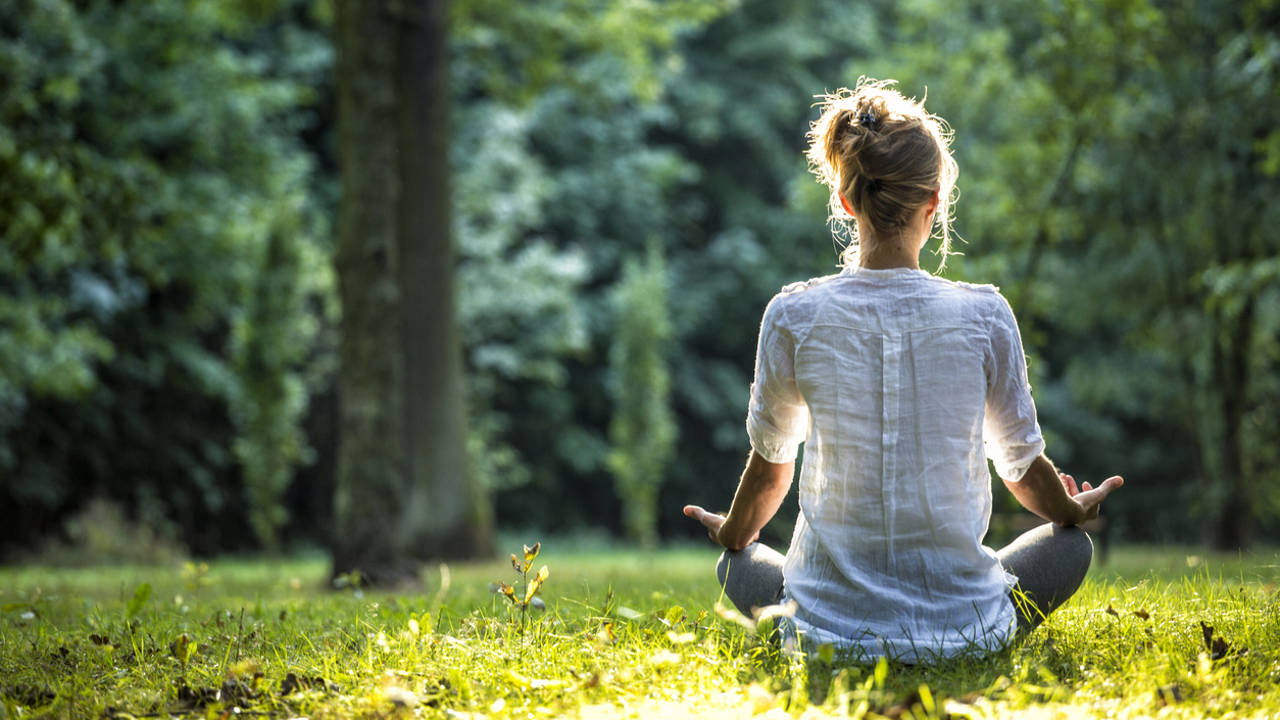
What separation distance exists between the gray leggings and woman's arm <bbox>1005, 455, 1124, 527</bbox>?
0.27 ft

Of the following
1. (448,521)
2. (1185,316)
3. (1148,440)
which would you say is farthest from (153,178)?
(1148,440)

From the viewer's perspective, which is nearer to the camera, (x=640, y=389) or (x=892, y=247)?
Answer: (x=892, y=247)

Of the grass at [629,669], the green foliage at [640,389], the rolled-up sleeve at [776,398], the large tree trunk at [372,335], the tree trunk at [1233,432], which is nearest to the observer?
the grass at [629,669]

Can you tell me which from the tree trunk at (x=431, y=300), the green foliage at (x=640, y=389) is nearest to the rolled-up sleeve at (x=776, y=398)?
the tree trunk at (x=431, y=300)

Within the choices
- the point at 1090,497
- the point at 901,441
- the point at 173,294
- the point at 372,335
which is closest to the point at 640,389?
the point at 173,294

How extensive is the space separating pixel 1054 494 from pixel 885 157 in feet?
3.17

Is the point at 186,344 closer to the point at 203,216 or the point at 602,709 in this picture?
the point at 203,216

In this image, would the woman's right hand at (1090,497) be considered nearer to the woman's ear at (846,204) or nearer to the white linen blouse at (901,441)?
the white linen blouse at (901,441)

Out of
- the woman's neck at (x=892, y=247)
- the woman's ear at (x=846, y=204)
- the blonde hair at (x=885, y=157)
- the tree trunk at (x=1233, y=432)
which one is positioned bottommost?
the tree trunk at (x=1233, y=432)

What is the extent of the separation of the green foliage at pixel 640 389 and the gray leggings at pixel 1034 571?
57.6 ft

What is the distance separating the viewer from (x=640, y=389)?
21.0m

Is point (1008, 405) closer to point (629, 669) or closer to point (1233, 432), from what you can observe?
point (629, 669)

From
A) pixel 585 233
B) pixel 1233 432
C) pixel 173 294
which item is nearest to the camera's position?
pixel 1233 432

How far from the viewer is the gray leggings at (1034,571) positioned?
3104 millimetres
